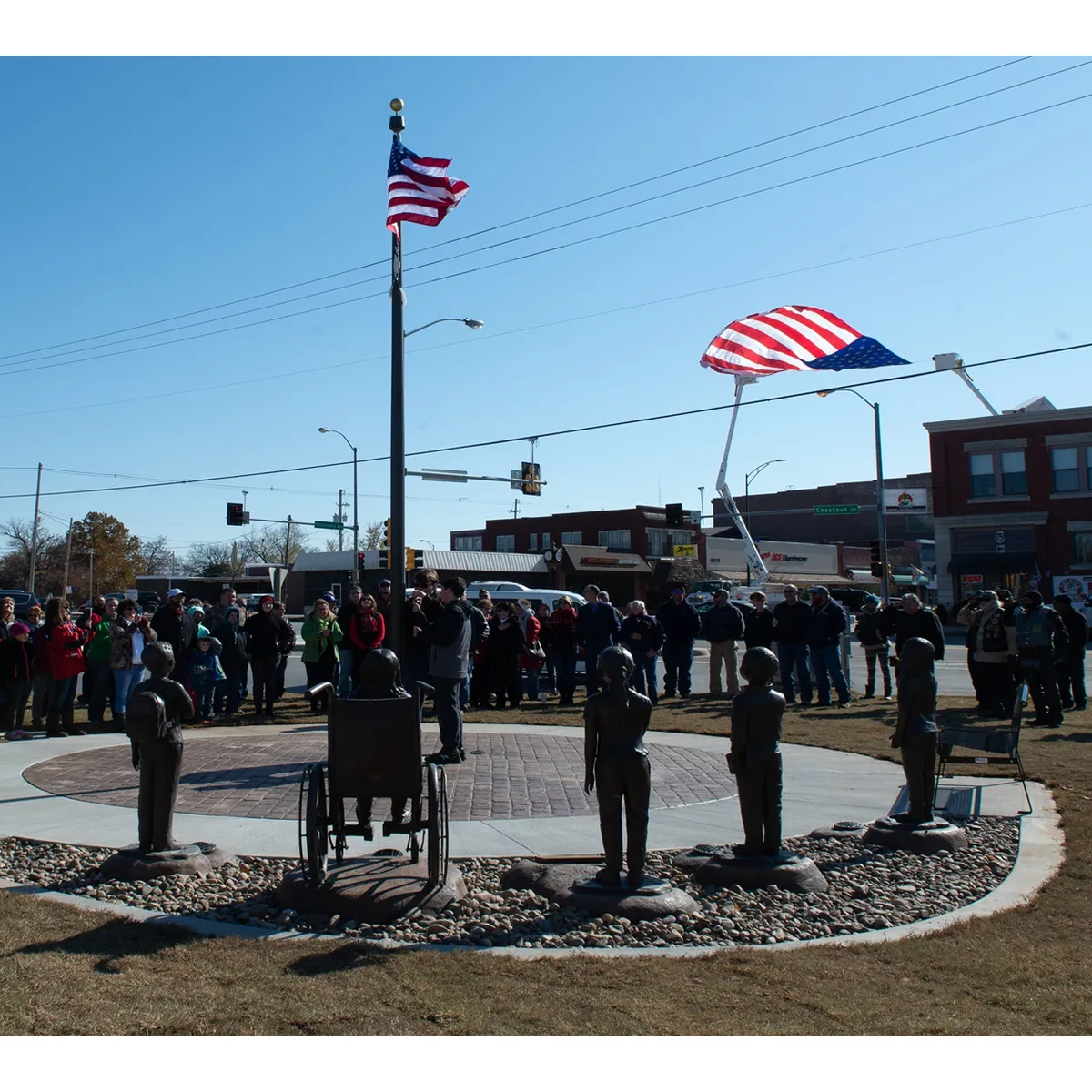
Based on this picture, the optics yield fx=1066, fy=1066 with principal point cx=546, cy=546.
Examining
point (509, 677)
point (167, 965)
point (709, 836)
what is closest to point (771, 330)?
point (509, 677)

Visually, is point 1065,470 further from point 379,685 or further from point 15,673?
point 379,685

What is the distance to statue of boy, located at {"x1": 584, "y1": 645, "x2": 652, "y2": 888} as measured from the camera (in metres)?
5.57

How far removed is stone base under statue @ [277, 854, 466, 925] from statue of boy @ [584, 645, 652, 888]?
3.04ft

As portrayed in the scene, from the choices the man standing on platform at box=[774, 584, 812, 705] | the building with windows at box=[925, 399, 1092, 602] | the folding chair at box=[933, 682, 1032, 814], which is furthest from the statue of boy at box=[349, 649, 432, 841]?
the building with windows at box=[925, 399, 1092, 602]

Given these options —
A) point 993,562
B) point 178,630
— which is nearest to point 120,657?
point 178,630

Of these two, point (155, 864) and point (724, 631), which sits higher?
point (724, 631)

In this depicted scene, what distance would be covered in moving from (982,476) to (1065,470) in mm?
3326

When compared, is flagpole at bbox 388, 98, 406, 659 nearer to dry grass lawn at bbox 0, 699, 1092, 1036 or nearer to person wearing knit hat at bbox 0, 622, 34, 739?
person wearing knit hat at bbox 0, 622, 34, 739

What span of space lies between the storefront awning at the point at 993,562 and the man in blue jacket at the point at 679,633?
32.7 metres

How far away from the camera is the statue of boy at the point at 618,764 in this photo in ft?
18.3

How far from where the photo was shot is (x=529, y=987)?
449cm

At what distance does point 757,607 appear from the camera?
1612 cm

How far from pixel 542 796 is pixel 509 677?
7089mm

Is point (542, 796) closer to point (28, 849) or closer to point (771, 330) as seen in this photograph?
point (28, 849)
